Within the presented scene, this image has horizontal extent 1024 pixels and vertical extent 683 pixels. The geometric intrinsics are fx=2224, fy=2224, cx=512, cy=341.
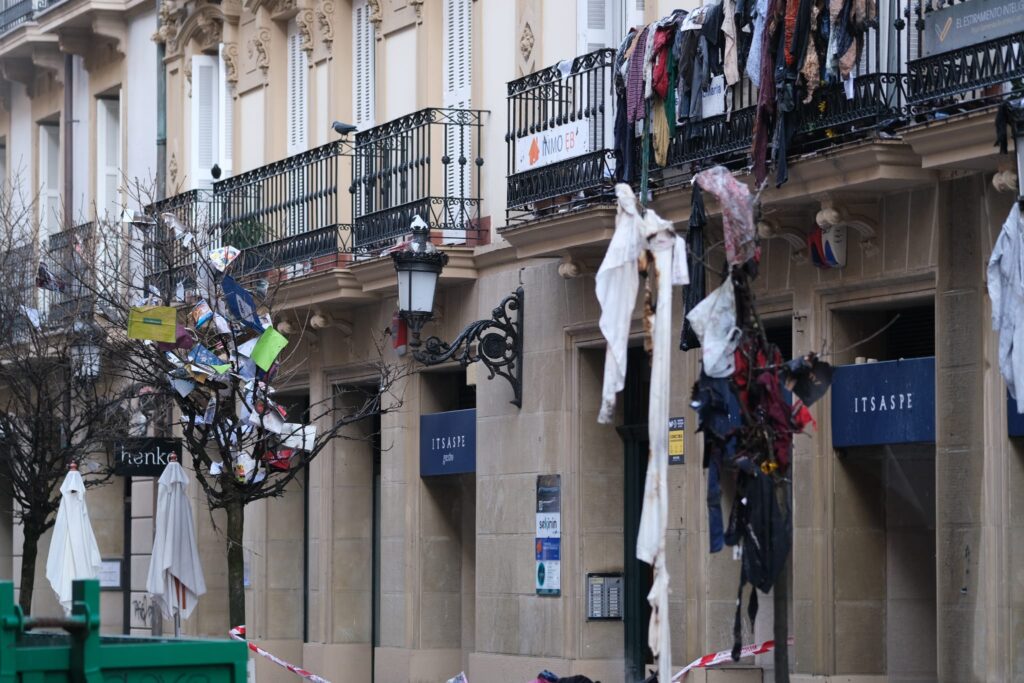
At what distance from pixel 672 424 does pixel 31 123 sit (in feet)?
56.9

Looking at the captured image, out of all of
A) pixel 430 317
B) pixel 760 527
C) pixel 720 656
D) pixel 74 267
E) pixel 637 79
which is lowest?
pixel 720 656

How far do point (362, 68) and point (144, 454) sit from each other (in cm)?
461

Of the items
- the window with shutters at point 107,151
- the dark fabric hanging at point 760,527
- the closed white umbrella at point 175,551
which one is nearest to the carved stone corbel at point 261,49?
the window with shutters at point 107,151

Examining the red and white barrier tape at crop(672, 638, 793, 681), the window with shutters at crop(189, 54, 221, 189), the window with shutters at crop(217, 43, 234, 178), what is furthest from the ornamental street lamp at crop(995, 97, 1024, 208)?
the window with shutters at crop(189, 54, 221, 189)

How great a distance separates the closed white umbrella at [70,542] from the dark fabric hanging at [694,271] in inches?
300

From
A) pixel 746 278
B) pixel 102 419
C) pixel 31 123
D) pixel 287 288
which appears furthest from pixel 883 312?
pixel 31 123

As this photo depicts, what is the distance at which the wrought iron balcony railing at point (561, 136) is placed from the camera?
17156mm

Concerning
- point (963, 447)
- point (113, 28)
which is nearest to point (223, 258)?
point (963, 447)

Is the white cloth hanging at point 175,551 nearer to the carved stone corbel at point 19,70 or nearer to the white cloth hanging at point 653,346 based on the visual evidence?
the white cloth hanging at point 653,346

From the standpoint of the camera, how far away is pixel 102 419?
77.2 feet

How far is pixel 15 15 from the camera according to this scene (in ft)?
104

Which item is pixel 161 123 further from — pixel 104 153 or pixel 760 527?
pixel 760 527

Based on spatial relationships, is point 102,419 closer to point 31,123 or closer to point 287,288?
point 287,288

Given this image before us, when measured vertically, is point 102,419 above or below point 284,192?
below
